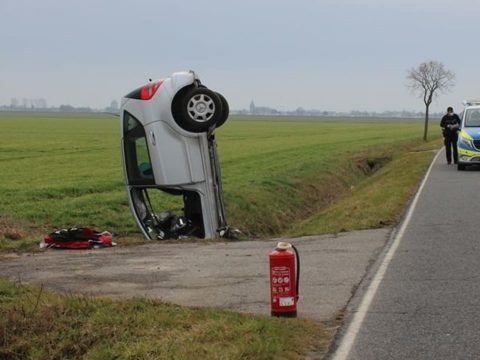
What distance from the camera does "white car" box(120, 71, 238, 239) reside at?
11.7m

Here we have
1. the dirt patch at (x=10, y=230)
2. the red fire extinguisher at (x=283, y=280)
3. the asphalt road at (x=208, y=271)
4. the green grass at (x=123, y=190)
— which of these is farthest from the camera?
the green grass at (x=123, y=190)

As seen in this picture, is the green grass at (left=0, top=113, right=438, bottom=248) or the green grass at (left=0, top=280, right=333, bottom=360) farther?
the green grass at (left=0, top=113, right=438, bottom=248)

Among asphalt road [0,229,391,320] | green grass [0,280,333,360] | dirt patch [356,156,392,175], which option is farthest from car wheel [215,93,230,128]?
dirt patch [356,156,392,175]

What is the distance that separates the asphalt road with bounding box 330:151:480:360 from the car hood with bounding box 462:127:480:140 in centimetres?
994

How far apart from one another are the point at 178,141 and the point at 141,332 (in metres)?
6.55

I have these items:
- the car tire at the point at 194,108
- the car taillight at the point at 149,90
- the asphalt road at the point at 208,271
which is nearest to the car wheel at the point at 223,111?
the car tire at the point at 194,108

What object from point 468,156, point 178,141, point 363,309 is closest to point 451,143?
point 468,156

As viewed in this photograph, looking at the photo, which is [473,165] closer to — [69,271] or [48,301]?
[69,271]

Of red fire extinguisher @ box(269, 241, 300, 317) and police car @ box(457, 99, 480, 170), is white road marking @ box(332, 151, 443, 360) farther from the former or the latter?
police car @ box(457, 99, 480, 170)

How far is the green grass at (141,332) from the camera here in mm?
5109

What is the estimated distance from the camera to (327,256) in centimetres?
951

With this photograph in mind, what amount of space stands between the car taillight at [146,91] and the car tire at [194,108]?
436 mm

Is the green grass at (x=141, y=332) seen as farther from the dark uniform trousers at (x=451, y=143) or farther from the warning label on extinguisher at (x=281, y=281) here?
the dark uniform trousers at (x=451, y=143)

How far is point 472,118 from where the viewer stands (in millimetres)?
22875
